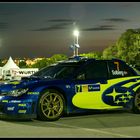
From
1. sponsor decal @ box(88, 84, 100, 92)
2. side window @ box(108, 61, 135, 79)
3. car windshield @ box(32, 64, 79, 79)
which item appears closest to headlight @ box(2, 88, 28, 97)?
car windshield @ box(32, 64, 79, 79)

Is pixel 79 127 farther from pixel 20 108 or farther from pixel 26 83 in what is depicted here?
pixel 26 83

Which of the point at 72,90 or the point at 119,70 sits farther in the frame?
the point at 119,70

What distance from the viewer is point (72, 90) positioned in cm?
1047

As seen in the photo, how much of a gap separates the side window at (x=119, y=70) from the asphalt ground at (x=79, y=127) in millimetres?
998

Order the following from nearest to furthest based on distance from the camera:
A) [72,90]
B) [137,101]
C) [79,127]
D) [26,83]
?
[79,127], [26,83], [72,90], [137,101]

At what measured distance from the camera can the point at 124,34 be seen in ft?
299

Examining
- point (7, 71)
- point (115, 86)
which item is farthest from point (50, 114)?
point (7, 71)

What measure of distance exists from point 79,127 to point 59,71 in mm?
2107

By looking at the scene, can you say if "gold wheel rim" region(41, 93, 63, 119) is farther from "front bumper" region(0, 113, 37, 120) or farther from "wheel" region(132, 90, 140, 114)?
"wheel" region(132, 90, 140, 114)

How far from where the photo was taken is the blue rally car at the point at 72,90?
9.98 m

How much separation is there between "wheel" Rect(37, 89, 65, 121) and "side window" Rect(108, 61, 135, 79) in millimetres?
1660

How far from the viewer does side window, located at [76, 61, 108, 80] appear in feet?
35.7

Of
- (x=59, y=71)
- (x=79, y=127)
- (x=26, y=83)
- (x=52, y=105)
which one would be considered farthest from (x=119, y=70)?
(x=79, y=127)

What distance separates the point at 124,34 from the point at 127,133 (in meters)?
83.5
